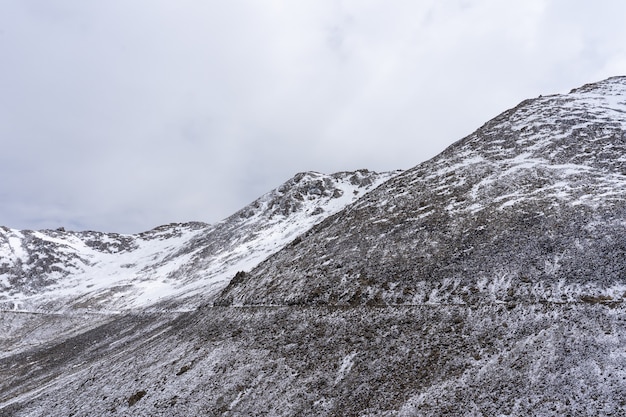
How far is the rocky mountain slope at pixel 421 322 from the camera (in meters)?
17.3

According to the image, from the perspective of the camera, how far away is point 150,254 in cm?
13950

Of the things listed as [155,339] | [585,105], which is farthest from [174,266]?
[585,105]

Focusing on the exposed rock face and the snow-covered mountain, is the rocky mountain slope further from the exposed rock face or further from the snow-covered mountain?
the snow-covered mountain

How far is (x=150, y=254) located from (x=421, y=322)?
136183 mm

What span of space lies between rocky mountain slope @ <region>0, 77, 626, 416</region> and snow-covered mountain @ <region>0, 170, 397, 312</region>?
33.0 meters

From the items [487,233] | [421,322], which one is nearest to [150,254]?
[487,233]

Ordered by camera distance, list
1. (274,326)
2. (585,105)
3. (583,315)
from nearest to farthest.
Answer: (583,315), (274,326), (585,105)

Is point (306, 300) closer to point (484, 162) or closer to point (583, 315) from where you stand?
point (583, 315)

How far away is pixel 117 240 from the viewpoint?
548ft

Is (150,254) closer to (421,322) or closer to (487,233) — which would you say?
(487,233)

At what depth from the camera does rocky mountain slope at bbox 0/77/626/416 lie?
1728 cm

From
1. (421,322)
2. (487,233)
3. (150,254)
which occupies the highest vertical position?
(150,254)

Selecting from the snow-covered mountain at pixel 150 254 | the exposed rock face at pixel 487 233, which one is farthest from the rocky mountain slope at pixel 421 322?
the snow-covered mountain at pixel 150 254

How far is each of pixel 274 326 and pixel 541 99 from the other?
228 feet
